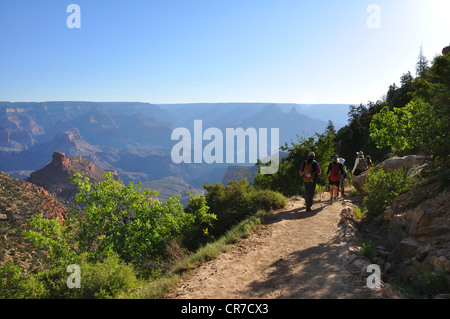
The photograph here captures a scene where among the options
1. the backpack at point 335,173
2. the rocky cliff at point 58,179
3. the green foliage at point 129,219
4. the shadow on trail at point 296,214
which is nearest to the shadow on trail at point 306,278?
the shadow on trail at point 296,214

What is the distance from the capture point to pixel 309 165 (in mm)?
11367

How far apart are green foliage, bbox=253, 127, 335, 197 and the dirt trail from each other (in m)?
8.62

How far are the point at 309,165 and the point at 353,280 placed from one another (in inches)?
254

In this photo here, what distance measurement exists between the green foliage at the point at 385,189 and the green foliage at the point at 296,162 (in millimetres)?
7147

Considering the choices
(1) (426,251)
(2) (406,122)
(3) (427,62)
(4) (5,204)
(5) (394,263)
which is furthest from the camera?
(3) (427,62)

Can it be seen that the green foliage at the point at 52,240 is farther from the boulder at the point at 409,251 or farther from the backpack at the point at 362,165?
the backpack at the point at 362,165

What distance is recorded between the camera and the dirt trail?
5.23m

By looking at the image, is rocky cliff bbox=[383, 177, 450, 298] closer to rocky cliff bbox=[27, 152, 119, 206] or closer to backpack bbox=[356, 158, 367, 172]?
backpack bbox=[356, 158, 367, 172]

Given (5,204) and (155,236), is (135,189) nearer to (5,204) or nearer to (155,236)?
(155,236)

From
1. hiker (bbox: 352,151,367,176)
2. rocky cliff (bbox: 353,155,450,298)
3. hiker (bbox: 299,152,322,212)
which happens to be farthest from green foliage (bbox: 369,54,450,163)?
hiker (bbox: 352,151,367,176)

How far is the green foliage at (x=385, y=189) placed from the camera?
952 centimetres


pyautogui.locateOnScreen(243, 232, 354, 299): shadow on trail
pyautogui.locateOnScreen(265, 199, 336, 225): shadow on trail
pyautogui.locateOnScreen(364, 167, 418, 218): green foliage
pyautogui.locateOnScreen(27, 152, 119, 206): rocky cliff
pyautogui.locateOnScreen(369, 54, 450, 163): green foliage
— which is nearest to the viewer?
pyautogui.locateOnScreen(243, 232, 354, 299): shadow on trail

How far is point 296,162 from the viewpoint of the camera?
18.6 metres
